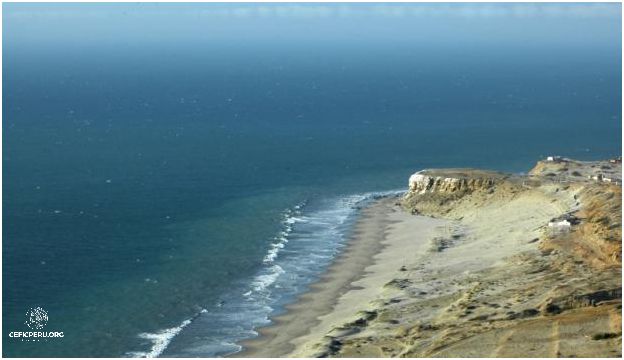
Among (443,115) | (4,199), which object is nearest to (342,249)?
(4,199)

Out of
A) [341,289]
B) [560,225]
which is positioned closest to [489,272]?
[341,289]

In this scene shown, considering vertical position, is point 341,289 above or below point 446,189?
below

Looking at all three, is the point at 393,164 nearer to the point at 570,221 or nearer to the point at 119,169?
the point at 119,169

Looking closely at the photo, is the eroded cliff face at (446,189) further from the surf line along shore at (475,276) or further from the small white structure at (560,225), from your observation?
the small white structure at (560,225)

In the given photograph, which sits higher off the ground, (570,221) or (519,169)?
(519,169)

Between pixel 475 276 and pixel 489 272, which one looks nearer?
pixel 475 276

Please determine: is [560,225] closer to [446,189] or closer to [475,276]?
[475,276]

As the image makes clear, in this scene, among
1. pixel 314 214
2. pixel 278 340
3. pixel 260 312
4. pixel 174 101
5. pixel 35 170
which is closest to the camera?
pixel 278 340
